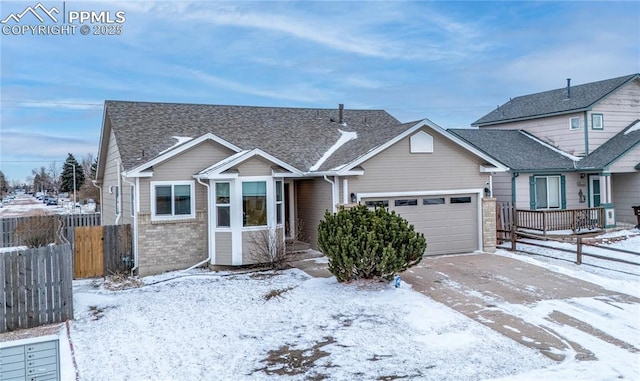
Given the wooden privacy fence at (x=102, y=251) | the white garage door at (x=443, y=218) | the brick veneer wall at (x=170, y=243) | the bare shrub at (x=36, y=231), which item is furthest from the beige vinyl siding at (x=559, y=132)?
the bare shrub at (x=36, y=231)

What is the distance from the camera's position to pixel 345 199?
14.1 meters

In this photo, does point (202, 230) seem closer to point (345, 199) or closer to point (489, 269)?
point (345, 199)

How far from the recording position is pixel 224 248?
1370cm

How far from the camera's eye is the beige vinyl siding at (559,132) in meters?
22.1

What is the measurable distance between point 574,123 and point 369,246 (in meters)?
17.3

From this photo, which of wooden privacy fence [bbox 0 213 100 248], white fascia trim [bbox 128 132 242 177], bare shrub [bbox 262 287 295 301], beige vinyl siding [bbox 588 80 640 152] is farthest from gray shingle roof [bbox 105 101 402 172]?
beige vinyl siding [bbox 588 80 640 152]

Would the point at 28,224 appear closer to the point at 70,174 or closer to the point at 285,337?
the point at 285,337

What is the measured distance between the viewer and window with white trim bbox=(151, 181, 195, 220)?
44.9 ft

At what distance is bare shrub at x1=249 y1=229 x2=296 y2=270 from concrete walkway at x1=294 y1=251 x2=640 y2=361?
637 millimetres

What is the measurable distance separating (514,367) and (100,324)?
7391 millimetres

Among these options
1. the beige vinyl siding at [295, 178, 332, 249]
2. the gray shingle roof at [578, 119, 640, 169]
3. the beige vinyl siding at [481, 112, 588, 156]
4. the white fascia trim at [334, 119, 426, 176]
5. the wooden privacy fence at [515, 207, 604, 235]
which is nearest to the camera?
the white fascia trim at [334, 119, 426, 176]

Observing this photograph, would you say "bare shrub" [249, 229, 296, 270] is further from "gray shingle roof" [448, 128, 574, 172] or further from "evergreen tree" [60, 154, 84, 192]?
"evergreen tree" [60, 154, 84, 192]

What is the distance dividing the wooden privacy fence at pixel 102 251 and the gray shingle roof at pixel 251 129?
2109mm

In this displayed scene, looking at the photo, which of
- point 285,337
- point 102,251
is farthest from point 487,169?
point 102,251
